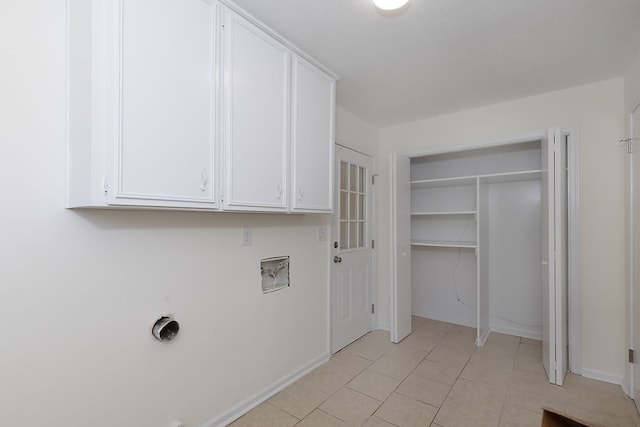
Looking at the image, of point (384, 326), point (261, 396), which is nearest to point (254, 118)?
point (261, 396)

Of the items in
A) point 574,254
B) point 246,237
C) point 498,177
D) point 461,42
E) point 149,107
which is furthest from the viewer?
point 498,177

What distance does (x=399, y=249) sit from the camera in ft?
10.8

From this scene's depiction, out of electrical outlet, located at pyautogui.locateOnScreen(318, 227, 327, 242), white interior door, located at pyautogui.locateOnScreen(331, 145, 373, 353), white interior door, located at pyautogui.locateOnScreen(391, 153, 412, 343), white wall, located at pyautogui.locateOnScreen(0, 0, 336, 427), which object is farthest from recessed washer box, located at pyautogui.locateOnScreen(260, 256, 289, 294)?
white interior door, located at pyautogui.locateOnScreen(391, 153, 412, 343)

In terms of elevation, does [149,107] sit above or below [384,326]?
above

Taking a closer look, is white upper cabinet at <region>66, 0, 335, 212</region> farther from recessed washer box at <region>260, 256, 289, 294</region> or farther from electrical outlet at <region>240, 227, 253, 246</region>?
recessed washer box at <region>260, 256, 289, 294</region>

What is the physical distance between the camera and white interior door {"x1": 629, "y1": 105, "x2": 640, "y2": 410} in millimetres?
2109

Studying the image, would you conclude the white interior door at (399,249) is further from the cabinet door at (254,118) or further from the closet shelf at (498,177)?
the cabinet door at (254,118)

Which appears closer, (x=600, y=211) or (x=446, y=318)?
(x=600, y=211)

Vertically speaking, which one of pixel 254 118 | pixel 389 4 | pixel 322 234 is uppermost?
pixel 389 4

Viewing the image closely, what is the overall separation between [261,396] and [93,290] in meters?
1.39

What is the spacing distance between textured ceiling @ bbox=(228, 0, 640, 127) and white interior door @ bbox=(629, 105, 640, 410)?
1.84 feet

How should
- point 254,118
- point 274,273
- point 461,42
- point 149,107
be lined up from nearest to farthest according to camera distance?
point 149,107
point 254,118
point 461,42
point 274,273

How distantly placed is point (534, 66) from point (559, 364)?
7.58ft

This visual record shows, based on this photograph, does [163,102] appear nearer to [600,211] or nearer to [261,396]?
[261,396]
